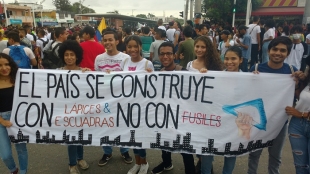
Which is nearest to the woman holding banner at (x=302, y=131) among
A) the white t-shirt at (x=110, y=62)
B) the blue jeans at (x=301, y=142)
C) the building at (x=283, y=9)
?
the blue jeans at (x=301, y=142)

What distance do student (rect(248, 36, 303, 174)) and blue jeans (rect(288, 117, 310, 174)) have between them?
0.81 ft

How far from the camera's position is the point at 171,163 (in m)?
3.43

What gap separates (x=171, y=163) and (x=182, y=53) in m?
2.84

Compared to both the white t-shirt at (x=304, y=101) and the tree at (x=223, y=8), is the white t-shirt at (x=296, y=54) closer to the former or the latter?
the white t-shirt at (x=304, y=101)

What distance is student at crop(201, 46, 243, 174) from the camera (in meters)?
A: 2.73

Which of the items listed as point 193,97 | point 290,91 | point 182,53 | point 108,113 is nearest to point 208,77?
point 193,97

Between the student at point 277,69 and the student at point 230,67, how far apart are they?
0.22 meters

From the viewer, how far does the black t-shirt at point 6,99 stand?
2782 mm

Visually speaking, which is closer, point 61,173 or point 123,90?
point 123,90

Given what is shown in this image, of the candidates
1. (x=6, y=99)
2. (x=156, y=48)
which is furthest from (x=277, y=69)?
(x=156, y=48)

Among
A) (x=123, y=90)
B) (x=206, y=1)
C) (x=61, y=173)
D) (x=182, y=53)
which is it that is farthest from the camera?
(x=206, y=1)

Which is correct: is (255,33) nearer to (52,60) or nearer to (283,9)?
(52,60)

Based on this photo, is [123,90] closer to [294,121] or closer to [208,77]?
[208,77]

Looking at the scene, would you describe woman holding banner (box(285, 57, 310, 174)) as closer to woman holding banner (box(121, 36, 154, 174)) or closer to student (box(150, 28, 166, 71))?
woman holding banner (box(121, 36, 154, 174))
